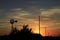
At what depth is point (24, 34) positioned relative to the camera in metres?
47.2

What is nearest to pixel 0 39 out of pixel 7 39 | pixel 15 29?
pixel 7 39

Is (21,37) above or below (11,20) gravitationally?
below

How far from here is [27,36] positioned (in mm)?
46312

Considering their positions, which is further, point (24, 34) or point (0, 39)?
point (0, 39)

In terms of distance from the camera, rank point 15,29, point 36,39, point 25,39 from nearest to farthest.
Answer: point 25,39
point 36,39
point 15,29

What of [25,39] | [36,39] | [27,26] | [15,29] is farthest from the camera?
[15,29]

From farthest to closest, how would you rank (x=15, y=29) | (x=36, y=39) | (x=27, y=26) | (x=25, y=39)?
1. (x=15, y=29)
2. (x=27, y=26)
3. (x=36, y=39)
4. (x=25, y=39)

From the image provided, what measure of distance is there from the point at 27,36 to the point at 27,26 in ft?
31.3

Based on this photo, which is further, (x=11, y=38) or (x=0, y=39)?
(x=0, y=39)

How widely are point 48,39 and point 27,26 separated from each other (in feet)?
21.9

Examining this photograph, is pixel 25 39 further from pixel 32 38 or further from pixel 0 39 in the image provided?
pixel 0 39

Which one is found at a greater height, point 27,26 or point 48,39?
point 27,26

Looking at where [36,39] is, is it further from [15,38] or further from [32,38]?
[15,38]

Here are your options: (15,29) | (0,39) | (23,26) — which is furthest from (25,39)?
(15,29)
